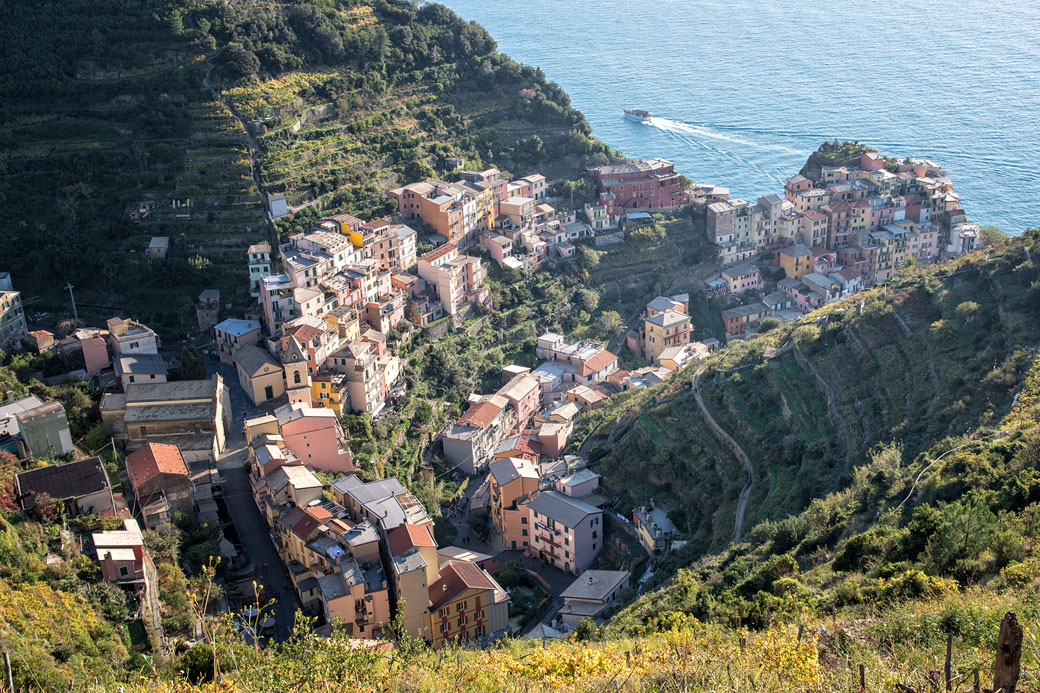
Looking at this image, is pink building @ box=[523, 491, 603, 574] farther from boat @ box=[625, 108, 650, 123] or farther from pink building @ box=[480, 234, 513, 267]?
boat @ box=[625, 108, 650, 123]

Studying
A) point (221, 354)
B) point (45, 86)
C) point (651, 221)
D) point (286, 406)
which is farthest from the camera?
point (651, 221)

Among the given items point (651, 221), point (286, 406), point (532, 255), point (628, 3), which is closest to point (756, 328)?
point (651, 221)

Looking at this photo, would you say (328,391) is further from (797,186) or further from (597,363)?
(797,186)

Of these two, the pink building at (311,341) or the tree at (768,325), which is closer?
the pink building at (311,341)

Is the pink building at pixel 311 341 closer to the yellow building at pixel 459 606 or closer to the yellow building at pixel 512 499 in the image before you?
the yellow building at pixel 512 499

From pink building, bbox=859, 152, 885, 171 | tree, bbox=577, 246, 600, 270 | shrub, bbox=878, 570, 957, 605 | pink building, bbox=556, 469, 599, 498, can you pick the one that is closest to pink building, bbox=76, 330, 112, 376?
pink building, bbox=556, 469, 599, 498

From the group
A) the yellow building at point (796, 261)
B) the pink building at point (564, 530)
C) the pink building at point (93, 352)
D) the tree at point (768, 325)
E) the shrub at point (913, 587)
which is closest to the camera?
the shrub at point (913, 587)

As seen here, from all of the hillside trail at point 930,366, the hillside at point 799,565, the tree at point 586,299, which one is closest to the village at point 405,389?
the hillside at point 799,565

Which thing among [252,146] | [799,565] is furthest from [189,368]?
[799,565]

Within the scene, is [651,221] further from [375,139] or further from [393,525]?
[393,525]
